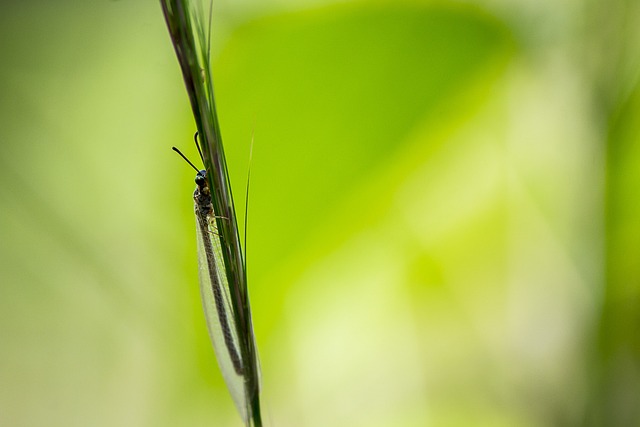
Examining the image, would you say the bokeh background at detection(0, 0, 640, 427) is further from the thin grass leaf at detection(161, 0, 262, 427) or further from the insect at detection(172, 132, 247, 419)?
the thin grass leaf at detection(161, 0, 262, 427)

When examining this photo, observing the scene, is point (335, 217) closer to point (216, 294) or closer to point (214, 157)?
point (216, 294)

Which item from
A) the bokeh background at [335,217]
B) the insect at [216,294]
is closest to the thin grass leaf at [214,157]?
the insect at [216,294]

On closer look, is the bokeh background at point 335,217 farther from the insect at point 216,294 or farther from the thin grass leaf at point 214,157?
the thin grass leaf at point 214,157

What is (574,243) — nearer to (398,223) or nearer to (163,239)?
(398,223)

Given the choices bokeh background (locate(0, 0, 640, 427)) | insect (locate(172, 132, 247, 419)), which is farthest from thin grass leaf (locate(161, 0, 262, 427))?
bokeh background (locate(0, 0, 640, 427))

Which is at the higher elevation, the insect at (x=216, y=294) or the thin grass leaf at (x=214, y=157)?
the thin grass leaf at (x=214, y=157)

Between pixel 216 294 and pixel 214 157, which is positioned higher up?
pixel 214 157

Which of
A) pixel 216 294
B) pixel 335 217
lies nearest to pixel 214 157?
pixel 216 294
